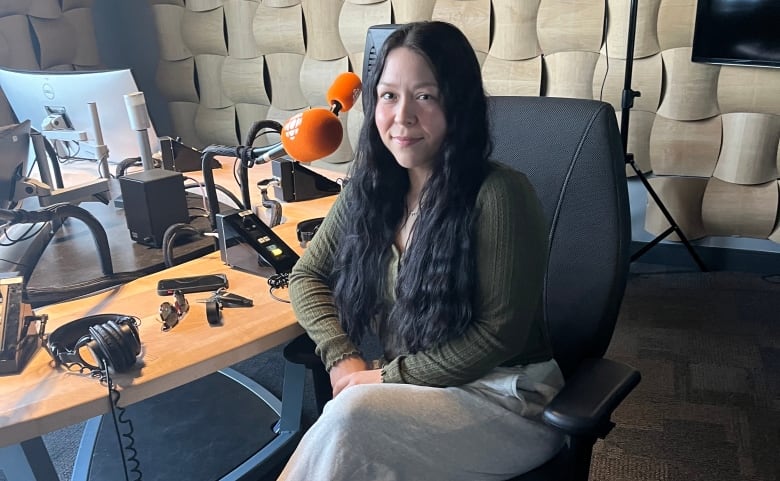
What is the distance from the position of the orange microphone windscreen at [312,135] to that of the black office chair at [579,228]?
33cm

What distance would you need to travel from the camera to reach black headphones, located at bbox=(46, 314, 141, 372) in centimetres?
105

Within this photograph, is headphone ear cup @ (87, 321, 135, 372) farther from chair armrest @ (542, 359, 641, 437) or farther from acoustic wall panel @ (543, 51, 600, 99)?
acoustic wall panel @ (543, 51, 600, 99)

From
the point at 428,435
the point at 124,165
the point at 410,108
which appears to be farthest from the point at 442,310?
the point at 124,165

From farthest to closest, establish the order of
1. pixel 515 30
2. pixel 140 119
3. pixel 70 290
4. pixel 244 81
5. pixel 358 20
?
pixel 244 81 < pixel 358 20 < pixel 515 30 < pixel 140 119 < pixel 70 290

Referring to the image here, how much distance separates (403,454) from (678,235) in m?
2.43

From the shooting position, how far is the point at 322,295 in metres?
1.31

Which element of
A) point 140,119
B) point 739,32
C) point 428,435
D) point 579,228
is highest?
point 739,32

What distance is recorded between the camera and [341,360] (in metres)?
1.25

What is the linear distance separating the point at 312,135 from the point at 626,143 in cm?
206

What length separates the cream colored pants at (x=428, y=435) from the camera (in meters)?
1.02

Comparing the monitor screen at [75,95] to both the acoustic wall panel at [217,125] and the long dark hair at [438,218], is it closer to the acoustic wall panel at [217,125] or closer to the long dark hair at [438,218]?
the long dark hair at [438,218]

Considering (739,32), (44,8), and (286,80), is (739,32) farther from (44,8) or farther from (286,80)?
(44,8)

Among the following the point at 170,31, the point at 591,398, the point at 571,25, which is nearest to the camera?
the point at 591,398

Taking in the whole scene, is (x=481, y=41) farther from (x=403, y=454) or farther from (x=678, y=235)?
(x=403, y=454)
